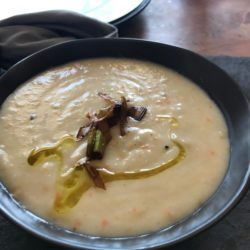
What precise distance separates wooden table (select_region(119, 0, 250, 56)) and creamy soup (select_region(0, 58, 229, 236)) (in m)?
0.32

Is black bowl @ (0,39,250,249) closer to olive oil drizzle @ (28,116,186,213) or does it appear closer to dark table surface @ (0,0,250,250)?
olive oil drizzle @ (28,116,186,213)

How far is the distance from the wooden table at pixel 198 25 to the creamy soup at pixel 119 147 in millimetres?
324

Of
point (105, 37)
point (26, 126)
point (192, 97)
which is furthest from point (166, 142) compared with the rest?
point (105, 37)

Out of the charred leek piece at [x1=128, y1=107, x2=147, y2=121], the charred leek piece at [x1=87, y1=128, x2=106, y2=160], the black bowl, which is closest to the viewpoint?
the black bowl

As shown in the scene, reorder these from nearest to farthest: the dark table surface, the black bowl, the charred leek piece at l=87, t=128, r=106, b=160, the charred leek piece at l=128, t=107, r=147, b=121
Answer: the black bowl, the charred leek piece at l=87, t=128, r=106, b=160, the charred leek piece at l=128, t=107, r=147, b=121, the dark table surface

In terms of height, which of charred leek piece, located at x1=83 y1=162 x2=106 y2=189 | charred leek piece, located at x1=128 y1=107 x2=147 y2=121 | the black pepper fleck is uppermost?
charred leek piece, located at x1=128 y1=107 x2=147 y2=121

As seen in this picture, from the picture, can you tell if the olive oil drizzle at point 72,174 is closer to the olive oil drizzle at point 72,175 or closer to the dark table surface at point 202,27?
the olive oil drizzle at point 72,175

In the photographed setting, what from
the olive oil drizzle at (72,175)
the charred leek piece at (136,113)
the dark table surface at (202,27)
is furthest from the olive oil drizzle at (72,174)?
the dark table surface at (202,27)

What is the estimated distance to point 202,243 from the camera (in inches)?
38.0

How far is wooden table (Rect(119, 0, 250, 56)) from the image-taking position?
1591mm

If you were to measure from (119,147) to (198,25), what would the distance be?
2.68ft

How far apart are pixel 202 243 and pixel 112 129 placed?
348 millimetres

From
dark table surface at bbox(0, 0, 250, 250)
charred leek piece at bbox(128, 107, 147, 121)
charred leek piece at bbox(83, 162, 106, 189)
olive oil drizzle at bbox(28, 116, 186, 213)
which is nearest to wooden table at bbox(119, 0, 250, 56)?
dark table surface at bbox(0, 0, 250, 250)

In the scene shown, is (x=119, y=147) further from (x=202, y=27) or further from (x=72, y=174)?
(x=202, y=27)
